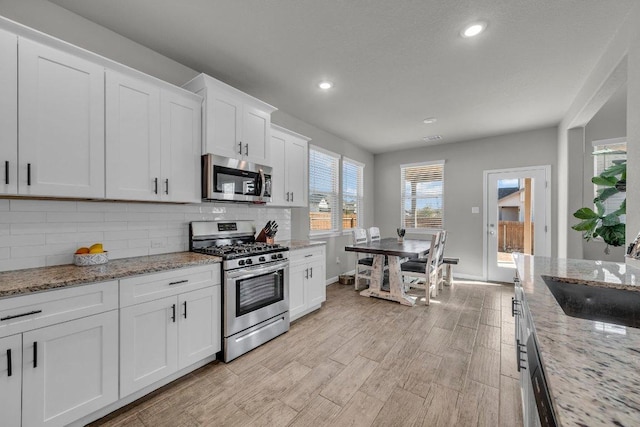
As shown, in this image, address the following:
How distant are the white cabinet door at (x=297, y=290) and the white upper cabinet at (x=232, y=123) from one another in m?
1.29

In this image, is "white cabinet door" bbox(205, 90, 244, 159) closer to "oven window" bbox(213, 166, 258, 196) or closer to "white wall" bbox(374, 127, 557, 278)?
"oven window" bbox(213, 166, 258, 196)

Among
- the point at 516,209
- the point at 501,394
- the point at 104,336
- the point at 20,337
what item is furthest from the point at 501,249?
the point at 20,337

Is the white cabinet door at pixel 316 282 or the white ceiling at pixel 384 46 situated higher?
the white ceiling at pixel 384 46

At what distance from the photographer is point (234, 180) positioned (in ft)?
8.80

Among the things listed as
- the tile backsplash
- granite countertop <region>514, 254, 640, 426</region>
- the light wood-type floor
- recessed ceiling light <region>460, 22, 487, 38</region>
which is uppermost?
recessed ceiling light <region>460, 22, 487, 38</region>

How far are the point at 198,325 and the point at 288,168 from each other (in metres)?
2.13


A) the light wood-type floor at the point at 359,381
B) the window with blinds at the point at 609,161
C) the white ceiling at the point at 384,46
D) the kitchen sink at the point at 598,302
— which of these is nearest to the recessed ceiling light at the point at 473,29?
the white ceiling at the point at 384,46

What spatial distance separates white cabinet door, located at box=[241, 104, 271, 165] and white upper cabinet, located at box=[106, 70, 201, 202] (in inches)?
18.8

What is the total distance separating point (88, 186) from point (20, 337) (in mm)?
952

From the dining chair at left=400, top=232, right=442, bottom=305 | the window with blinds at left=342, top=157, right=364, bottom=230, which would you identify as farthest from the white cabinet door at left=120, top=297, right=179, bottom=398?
the window with blinds at left=342, top=157, right=364, bottom=230

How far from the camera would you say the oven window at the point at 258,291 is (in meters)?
2.39

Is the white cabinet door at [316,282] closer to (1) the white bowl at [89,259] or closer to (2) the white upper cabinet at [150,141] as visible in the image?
(2) the white upper cabinet at [150,141]

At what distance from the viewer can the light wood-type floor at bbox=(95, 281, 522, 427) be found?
1689 millimetres

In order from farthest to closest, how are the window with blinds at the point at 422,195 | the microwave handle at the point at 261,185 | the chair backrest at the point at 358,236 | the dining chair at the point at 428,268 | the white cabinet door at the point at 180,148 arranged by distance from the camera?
the window with blinds at the point at 422,195 < the chair backrest at the point at 358,236 < the dining chair at the point at 428,268 < the microwave handle at the point at 261,185 < the white cabinet door at the point at 180,148
